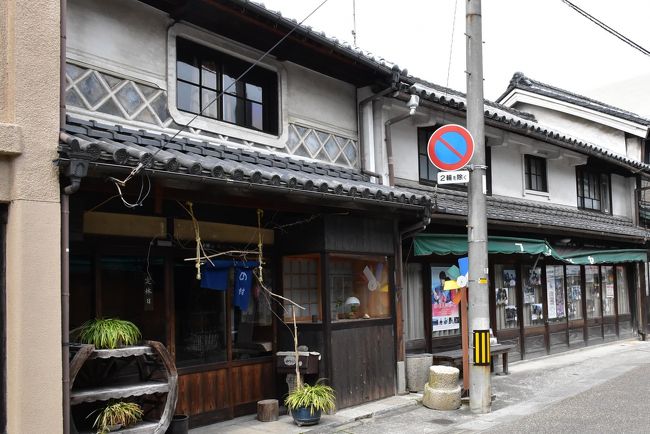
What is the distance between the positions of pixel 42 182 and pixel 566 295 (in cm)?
1575

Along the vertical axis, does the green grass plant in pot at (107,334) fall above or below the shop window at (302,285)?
below

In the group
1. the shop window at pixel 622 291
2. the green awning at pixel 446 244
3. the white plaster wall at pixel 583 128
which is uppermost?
the white plaster wall at pixel 583 128

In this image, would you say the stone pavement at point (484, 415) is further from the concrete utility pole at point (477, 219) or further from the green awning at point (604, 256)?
the green awning at point (604, 256)

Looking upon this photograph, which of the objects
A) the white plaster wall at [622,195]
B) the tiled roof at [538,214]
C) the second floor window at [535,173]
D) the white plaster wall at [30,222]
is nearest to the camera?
the white plaster wall at [30,222]

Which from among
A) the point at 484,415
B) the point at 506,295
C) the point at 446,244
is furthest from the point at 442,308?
the point at 484,415

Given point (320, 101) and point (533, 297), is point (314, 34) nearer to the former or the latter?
point (320, 101)

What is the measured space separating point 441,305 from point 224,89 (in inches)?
272

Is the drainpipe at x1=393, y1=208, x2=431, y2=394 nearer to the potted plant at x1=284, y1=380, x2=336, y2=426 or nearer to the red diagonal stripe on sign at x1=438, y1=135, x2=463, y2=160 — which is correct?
the red diagonal stripe on sign at x1=438, y1=135, x2=463, y2=160

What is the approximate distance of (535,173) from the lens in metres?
18.0

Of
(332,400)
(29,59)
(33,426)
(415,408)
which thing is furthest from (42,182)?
(415,408)

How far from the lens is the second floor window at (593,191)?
2008 centimetres

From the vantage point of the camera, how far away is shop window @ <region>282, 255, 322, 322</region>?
10.3m

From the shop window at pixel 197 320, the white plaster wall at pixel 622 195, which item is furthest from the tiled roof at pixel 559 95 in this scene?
the shop window at pixel 197 320

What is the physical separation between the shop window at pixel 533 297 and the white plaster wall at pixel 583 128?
8.43 metres
